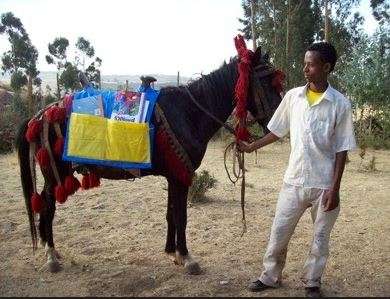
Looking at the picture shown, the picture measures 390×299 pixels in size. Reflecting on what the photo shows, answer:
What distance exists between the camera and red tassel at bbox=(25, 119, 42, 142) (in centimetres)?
360

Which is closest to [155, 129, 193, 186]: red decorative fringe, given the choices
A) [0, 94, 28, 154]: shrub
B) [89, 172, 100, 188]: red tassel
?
[89, 172, 100, 188]: red tassel

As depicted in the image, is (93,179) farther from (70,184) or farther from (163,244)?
(163,244)

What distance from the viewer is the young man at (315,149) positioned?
8.88ft

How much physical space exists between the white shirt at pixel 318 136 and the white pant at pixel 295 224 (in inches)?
3.4

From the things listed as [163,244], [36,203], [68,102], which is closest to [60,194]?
[36,203]

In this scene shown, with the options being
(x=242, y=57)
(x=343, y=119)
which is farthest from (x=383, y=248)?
(x=242, y=57)

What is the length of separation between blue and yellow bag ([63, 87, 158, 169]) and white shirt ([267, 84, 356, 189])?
1171 millimetres

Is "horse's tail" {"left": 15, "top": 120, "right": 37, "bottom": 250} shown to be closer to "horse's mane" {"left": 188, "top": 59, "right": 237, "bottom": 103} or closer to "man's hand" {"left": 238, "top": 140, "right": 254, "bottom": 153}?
"horse's mane" {"left": 188, "top": 59, "right": 237, "bottom": 103}

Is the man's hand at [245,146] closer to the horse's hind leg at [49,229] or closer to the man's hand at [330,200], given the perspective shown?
the man's hand at [330,200]

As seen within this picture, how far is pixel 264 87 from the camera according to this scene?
3.32m

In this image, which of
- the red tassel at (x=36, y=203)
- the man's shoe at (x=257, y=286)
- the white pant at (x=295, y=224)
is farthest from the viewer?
the red tassel at (x=36, y=203)

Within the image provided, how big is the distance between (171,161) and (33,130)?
1240 millimetres

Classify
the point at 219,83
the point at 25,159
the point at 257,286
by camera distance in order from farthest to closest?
the point at 25,159, the point at 219,83, the point at 257,286

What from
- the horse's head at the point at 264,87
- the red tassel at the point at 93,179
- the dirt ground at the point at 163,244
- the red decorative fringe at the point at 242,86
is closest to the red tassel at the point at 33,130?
the red tassel at the point at 93,179
